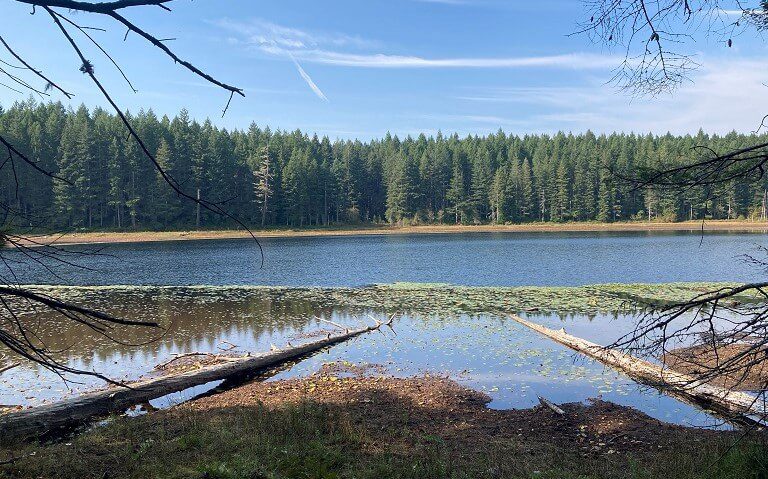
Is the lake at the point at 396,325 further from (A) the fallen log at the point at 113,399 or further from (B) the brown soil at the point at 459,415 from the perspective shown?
(B) the brown soil at the point at 459,415

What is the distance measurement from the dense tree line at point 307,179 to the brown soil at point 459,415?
182 ft

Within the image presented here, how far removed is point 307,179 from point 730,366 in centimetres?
9062

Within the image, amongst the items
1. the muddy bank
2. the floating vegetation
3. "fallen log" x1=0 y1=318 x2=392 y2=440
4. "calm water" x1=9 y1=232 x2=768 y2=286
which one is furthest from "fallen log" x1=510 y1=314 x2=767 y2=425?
"calm water" x1=9 y1=232 x2=768 y2=286

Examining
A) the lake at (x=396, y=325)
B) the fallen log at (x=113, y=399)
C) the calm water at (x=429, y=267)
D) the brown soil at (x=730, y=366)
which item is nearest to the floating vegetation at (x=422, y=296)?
the lake at (x=396, y=325)

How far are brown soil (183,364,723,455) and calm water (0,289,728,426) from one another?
76 centimetres

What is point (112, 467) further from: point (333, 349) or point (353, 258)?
point (353, 258)

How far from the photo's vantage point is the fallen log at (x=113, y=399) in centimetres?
814

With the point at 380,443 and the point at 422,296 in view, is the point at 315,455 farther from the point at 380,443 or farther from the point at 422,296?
the point at 422,296

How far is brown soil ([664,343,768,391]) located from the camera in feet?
11.9

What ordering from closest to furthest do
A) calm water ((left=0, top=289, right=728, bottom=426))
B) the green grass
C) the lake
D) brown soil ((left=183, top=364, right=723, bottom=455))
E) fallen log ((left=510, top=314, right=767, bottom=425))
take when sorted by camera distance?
the green grass < brown soil ((left=183, top=364, right=723, bottom=455)) < fallen log ((left=510, top=314, right=767, bottom=425)) < calm water ((left=0, top=289, right=728, bottom=426)) < the lake

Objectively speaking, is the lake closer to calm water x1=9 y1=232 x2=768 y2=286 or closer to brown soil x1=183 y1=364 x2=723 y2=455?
calm water x1=9 y1=232 x2=768 y2=286

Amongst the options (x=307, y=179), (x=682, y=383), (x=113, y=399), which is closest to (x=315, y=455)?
(x=113, y=399)

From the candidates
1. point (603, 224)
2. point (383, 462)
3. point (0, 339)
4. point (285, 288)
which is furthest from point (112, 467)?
point (603, 224)

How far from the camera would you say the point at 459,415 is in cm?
955
